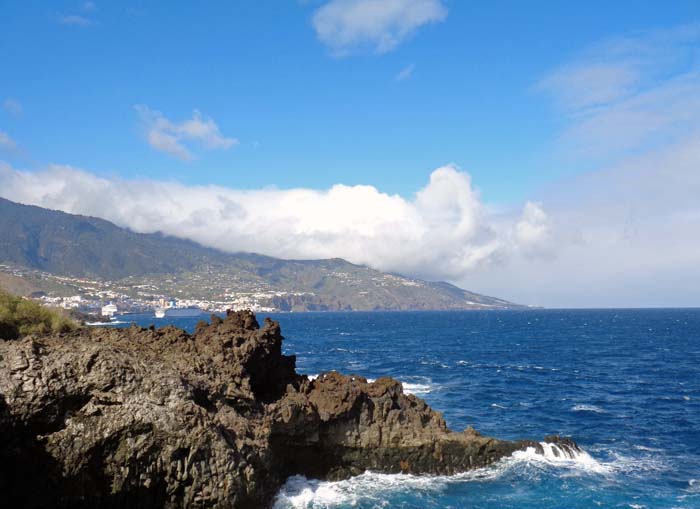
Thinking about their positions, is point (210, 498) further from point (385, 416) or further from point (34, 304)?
point (34, 304)

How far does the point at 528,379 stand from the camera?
6184 centimetres

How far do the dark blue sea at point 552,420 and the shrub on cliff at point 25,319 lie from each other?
1679cm

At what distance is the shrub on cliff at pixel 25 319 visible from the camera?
28.3 metres

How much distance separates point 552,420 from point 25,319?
37853 millimetres

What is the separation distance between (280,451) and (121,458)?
9.13 metres

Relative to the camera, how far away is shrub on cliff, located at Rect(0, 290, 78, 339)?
28266 mm

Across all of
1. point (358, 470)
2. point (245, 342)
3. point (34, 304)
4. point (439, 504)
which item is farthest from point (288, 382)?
point (34, 304)

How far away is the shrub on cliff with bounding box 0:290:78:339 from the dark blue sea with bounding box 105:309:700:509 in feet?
55.1

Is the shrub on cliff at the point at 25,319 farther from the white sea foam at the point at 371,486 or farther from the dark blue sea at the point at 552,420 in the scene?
the dark blue sea at the point at 552,420


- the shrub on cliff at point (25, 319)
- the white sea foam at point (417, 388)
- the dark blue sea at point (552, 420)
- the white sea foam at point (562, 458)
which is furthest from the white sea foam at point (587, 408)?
the shrub on cliff at point (25, 319)

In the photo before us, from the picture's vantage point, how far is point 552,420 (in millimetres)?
41344

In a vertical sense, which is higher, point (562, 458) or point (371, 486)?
point (562, 458)

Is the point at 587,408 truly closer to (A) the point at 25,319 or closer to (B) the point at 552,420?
(B) the point at 552,420

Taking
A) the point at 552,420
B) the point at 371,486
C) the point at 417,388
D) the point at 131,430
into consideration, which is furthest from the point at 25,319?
the point at 552,420
